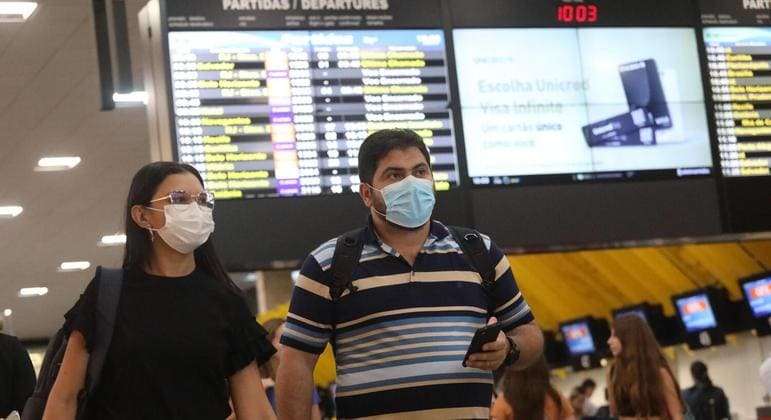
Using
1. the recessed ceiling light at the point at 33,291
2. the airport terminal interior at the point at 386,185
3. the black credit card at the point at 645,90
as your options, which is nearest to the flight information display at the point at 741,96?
the airport terminal interior at the point at 386,185

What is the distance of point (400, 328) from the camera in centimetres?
337

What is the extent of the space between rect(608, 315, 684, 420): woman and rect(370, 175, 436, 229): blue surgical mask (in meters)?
3.30

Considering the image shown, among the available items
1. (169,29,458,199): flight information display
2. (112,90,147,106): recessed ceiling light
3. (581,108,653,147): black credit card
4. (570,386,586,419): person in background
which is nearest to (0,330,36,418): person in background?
(169,29,458,199): flight information display

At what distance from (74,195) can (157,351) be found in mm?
14906

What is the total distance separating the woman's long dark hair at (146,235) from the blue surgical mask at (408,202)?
467 millimetres

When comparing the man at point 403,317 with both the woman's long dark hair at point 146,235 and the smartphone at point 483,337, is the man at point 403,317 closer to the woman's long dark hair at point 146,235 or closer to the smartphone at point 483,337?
the smartphone at point 483,337

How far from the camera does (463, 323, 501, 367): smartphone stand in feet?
10.6

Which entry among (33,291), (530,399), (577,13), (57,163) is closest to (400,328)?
(530,399)

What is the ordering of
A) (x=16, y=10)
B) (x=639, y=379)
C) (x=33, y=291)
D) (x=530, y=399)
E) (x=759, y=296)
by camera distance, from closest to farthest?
(x=530, y=399) < (x=639, y=379) < (x=16, y=10) < (x=759, y=296) < (x=33, y=291)

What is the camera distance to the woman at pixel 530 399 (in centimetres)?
620

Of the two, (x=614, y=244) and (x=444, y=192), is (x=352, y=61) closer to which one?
(x=444, y=192)

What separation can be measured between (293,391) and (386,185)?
2.00 ft

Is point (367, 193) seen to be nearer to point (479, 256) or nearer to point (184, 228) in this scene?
point (479, 256)

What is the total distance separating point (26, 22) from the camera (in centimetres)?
1064
